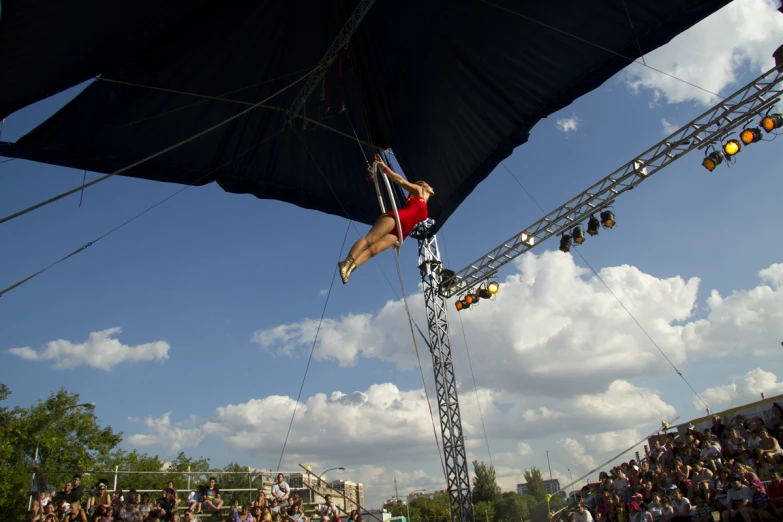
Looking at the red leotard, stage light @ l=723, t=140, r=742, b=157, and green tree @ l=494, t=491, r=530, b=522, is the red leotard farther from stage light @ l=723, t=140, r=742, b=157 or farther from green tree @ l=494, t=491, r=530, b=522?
green tree @ l=494, t=491, r=530, b=522

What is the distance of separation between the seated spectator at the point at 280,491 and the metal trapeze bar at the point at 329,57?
6353mm

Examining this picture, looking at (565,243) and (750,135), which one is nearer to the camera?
(750,135)

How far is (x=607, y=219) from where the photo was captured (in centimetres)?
902

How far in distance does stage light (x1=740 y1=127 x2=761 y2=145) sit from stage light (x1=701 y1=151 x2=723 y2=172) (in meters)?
0.37

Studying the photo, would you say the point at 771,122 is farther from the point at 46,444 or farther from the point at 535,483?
the point at 535,483

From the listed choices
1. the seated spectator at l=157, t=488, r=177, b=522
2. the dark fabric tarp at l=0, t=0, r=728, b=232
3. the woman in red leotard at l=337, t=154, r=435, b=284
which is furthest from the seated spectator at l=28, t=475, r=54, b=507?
the woman in red leotard at l=337, t=154, r=435, b=284

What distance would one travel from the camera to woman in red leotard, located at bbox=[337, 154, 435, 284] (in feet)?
16.7

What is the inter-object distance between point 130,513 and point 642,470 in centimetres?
827

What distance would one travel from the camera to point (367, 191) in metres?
9.20

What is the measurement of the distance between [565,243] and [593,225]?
638mm

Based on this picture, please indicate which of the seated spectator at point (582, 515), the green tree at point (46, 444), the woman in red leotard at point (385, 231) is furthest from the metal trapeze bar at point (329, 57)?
the green tree at point (46, 444)

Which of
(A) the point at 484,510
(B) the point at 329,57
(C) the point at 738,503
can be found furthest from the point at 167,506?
(A) the point at 484,510

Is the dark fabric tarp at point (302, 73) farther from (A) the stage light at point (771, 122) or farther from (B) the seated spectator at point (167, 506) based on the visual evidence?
(B) the seated spectator at point (167, 506)

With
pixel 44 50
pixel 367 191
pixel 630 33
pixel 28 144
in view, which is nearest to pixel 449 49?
pixel 630 33
